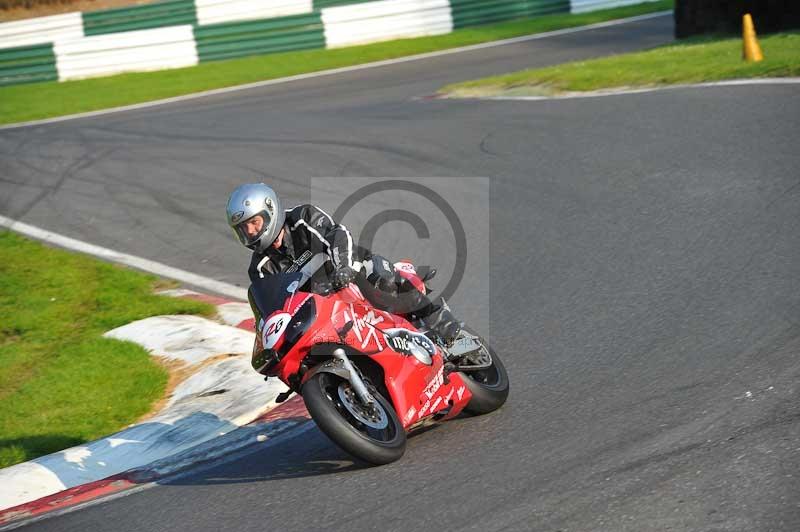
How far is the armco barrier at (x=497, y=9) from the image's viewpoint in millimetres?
28562

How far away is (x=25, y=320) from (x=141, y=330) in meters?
1.29

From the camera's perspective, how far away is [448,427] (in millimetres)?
6172

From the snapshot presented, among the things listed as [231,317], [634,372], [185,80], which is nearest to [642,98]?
[231,317]

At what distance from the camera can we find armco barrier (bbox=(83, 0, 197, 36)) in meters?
26.9

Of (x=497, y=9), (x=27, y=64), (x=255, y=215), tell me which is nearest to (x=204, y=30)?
(x=27, y=64)

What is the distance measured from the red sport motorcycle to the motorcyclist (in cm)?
11

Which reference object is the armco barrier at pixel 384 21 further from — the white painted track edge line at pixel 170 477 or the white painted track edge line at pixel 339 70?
the white painted track edge line at pixel 170 477

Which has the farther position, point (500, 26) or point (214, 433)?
point (500, 26)

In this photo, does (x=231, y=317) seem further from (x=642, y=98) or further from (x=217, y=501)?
(x=642, y=98)

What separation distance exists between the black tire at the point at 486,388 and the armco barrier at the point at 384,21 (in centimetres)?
2188

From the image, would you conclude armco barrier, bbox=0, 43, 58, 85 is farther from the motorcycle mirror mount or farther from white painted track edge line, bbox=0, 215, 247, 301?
the motorcycle mirror mount

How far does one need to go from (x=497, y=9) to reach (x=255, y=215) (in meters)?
24.8

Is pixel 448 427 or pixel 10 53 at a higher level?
pixel 10 53

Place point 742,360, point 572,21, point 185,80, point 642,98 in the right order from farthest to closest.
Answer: point 572,21 → point 185,80 → point 642,98 → point 742,360
